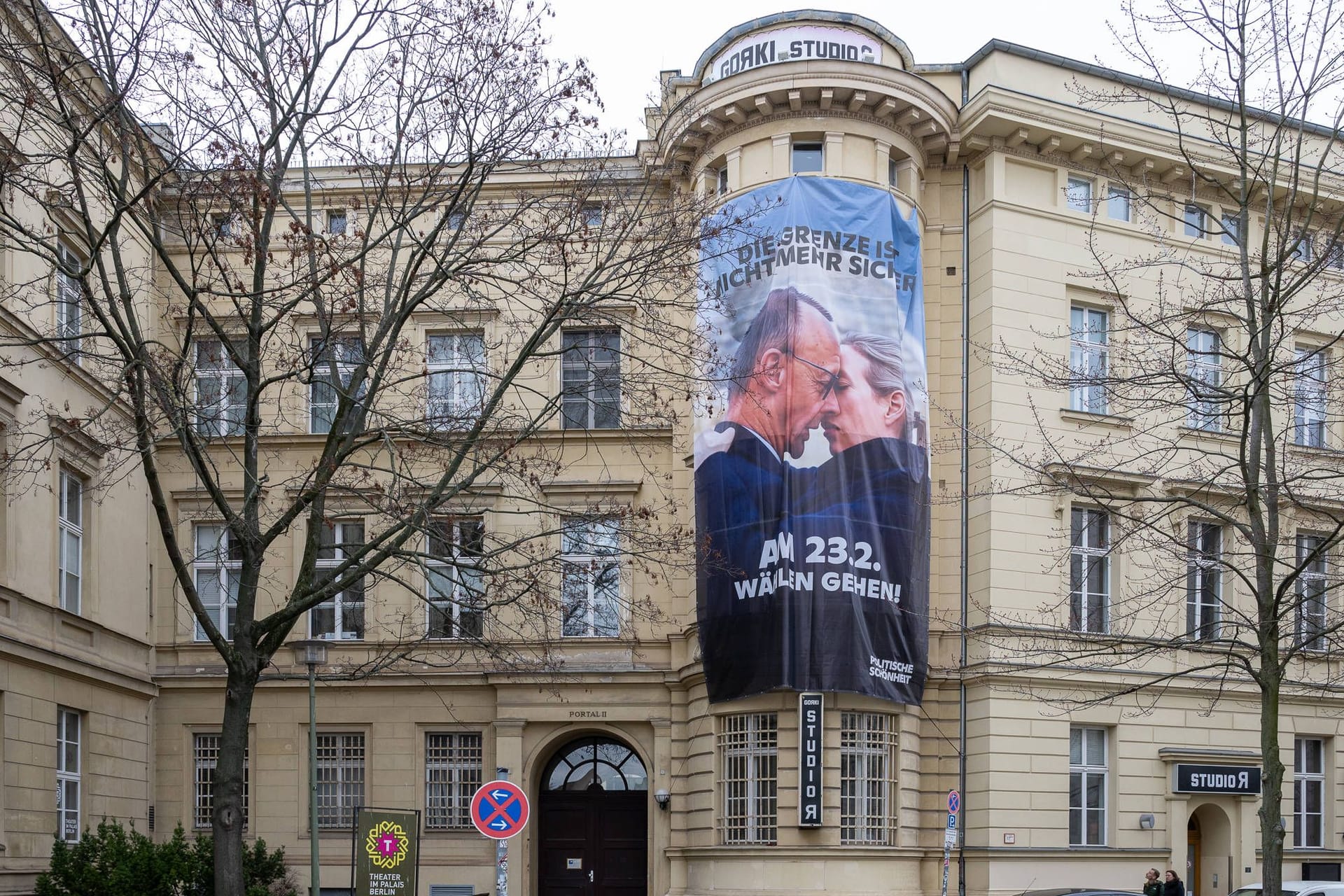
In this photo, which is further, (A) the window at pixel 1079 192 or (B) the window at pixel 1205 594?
(A) the window at pixel 1079 192

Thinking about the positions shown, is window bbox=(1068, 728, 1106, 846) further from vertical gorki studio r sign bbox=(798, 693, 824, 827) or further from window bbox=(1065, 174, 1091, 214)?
window bbox=(1065, 174, 1091, 214)

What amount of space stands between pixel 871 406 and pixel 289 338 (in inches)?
453

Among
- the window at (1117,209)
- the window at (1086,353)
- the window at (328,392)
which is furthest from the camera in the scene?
the window at (1117,209)

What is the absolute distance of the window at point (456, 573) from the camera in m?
16.6

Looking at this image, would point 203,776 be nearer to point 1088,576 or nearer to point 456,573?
point 456,573

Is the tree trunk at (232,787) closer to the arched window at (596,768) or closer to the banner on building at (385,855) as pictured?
the banner on building at (385,855)

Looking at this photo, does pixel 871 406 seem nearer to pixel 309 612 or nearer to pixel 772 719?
pixel 772 719

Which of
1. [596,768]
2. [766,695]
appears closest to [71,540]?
[596,768]

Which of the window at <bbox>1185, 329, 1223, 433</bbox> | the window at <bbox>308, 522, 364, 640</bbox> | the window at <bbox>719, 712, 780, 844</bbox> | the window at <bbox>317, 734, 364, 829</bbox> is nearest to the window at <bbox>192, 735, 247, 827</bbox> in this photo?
the window at <bbox>317, 734, 364, 829</bbox>

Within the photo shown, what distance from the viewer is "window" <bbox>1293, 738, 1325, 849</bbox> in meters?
29.2

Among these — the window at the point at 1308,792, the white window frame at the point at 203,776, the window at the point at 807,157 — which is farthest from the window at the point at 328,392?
the window at the point at 1308,792

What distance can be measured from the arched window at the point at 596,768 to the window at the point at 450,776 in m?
1.53

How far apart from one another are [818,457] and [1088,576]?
5.77m

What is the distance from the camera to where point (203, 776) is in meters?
30.2
